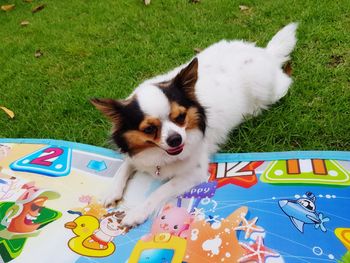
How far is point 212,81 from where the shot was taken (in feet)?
10.2

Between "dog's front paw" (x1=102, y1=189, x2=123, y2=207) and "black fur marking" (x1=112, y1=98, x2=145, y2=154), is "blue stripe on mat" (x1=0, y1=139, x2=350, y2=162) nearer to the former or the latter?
"dog's front paw" (x1=102, y1=189, x2=123, y2=207)

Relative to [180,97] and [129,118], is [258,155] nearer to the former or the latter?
[180,97]

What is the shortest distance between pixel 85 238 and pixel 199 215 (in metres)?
0.69

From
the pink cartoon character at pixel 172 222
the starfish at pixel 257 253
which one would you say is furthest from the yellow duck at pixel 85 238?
the starfish at pixel 257 253

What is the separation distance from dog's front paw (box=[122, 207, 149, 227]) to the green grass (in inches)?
33.7

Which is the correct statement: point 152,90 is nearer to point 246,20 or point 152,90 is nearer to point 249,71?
point 249,71

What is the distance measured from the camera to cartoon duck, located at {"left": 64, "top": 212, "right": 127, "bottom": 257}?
2.46 metres

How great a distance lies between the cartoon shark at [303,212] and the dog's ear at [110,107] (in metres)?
1.09

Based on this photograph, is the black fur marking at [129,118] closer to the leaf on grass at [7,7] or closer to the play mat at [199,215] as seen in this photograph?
the play mat at [199,215]

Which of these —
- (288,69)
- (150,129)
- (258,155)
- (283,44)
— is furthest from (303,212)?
(283,44)

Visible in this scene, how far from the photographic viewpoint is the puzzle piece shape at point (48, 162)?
10.1ft

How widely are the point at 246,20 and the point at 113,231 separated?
2.87 metres

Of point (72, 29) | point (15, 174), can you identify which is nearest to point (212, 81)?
point (15, 174)

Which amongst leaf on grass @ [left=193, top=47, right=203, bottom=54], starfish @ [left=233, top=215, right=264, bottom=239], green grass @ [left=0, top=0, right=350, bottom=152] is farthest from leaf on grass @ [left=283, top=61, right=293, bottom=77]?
starfish @ [left=233, top=215, right=264, bottom=239]
